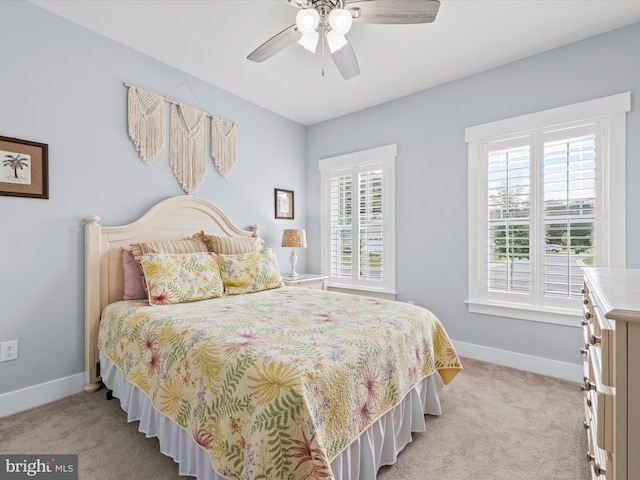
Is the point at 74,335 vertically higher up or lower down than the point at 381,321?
lower down

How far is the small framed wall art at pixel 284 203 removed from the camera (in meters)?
4.05

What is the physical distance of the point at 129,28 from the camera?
2426 millimetres

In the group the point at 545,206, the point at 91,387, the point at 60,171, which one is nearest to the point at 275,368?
the point at 91,387

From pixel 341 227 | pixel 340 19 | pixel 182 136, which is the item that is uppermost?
pixel 340 19

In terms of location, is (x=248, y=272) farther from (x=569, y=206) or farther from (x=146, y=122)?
(x=569, y=206)

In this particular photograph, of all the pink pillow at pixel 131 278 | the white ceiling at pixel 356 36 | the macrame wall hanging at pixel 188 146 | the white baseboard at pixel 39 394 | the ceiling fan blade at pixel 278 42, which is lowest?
the white baseboard at pixel 39 394

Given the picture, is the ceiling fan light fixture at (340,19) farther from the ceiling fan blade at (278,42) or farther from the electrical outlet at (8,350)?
the electrical outlet at (8,350)

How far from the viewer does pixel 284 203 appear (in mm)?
4156

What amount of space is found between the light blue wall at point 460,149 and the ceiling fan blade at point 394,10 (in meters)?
1.59

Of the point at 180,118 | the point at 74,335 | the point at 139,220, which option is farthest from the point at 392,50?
the point at 74,335

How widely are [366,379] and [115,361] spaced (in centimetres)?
170

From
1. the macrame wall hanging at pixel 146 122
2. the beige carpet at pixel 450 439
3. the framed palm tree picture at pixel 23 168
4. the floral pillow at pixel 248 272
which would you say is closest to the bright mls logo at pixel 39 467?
the beige carpet at pixel 450 439

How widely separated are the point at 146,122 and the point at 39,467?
246 centimetres

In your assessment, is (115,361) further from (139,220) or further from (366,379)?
(366,379)
